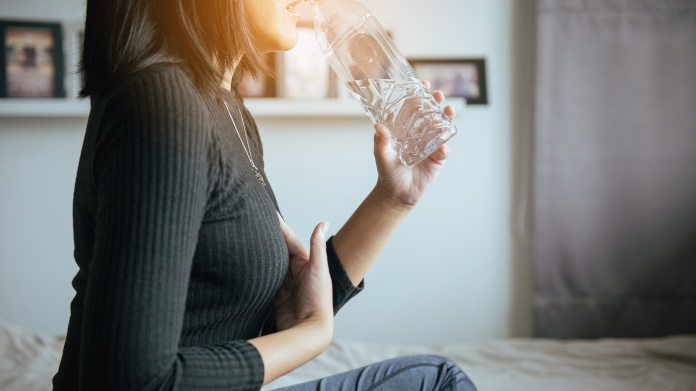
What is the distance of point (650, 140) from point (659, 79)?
0.21 metres

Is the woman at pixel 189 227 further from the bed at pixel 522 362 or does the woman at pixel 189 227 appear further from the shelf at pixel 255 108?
the shelf at pixel 255 108

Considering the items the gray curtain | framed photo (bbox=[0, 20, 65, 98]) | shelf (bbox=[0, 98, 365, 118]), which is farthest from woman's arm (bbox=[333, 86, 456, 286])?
framed photo (bbox=[0, 20, 65, 98])

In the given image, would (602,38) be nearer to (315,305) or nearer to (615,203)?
(615,203)

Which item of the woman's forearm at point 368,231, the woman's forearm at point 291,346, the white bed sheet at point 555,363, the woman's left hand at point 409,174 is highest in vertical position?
the woman's left hand at point 409,174

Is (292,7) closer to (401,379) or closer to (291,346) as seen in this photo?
(291,346)

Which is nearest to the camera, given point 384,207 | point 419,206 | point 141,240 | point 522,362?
point 141,240

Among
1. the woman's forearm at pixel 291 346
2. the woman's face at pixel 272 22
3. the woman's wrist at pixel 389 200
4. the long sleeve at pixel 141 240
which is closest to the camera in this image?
the long sleeve at pixel 141 240

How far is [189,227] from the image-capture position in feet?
1.81

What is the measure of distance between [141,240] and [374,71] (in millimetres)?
544

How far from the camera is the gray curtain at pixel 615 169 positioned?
6.43ft

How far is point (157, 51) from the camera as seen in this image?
665 millimetres

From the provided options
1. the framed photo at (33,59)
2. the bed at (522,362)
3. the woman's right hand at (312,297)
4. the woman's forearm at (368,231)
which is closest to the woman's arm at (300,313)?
the woman's right hand at (312,297)

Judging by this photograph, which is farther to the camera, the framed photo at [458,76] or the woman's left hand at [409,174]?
the framed photo at [458,76]

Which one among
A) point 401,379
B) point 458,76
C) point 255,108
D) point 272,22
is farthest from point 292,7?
point 458,76
